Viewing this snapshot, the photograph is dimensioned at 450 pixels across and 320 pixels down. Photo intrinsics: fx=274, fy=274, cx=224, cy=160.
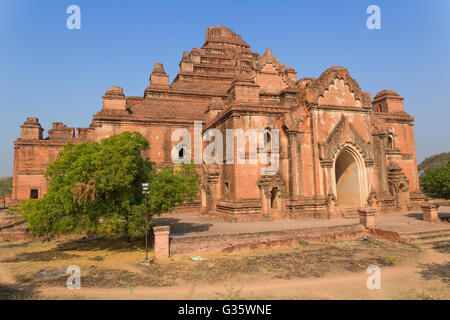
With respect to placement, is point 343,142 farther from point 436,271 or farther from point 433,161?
point 433,161

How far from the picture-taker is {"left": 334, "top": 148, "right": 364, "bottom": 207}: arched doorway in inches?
835

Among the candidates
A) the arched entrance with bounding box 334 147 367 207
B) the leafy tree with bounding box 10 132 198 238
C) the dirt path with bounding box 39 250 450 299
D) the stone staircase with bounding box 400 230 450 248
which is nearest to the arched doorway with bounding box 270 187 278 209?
the arched entrance with bounding box 334 147 367 207

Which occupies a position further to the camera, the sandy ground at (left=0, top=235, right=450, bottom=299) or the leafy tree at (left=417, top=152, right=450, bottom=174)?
the leafy tree at (left=417, top=152, right=450, bottom=174)

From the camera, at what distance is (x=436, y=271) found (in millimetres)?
9742

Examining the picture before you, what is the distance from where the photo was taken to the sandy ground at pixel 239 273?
309 inches

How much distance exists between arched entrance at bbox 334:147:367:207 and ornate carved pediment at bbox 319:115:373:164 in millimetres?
569

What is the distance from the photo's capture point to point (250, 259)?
11297 millimetres

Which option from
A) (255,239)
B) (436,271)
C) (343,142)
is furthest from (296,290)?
(343,142)

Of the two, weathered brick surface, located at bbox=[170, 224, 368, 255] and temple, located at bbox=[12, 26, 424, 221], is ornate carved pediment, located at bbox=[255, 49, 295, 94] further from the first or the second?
weathered brick surface, located at bbox=[170, 224, 368, 255]

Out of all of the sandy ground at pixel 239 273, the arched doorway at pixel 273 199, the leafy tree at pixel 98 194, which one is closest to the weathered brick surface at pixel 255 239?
the sandy ground at pixel 239 273

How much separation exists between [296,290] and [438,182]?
15.3m

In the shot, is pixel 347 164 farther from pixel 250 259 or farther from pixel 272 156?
pixel 250 259

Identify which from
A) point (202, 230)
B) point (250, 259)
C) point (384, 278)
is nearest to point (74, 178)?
point (202, 230)

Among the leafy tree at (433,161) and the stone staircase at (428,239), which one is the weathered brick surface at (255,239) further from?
the leafy tree at (433,161)
